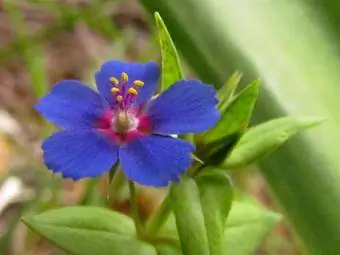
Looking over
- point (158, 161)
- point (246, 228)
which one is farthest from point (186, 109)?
point (246, 228)

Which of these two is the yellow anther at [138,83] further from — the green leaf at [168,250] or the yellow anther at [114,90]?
the green leaf at [168,250]

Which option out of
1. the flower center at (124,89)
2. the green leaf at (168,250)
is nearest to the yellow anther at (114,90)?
the flower center at (124,89)

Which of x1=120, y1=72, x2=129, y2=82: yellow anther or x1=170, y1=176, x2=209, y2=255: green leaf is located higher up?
x1=120, y1=72, x2=129, y2=82: yellow anther

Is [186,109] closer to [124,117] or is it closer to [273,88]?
[124,117]

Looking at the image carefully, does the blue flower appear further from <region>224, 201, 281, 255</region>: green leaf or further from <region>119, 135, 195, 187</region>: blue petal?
<region>224, 201, 281, 255</region>: green leaf

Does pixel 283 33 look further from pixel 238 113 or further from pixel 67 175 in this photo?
pixel 67 175

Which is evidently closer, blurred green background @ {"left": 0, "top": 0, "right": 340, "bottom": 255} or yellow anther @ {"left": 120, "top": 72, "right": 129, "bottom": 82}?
yellow anther @ {"left": 120, "top": 72, "right": 129, "bottom": 82}

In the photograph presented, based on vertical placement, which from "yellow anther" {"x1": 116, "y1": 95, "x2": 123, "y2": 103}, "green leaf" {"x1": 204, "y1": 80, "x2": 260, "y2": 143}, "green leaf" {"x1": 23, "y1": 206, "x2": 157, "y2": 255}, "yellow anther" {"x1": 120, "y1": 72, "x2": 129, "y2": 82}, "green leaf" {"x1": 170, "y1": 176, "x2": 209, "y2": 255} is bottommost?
"green leaf" {"x1": 23, "y1": 206, "x2": 157, "y2": 255}

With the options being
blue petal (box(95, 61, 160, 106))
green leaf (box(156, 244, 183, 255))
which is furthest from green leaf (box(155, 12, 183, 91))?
green leaf (box(156, 244, 183, 255))
